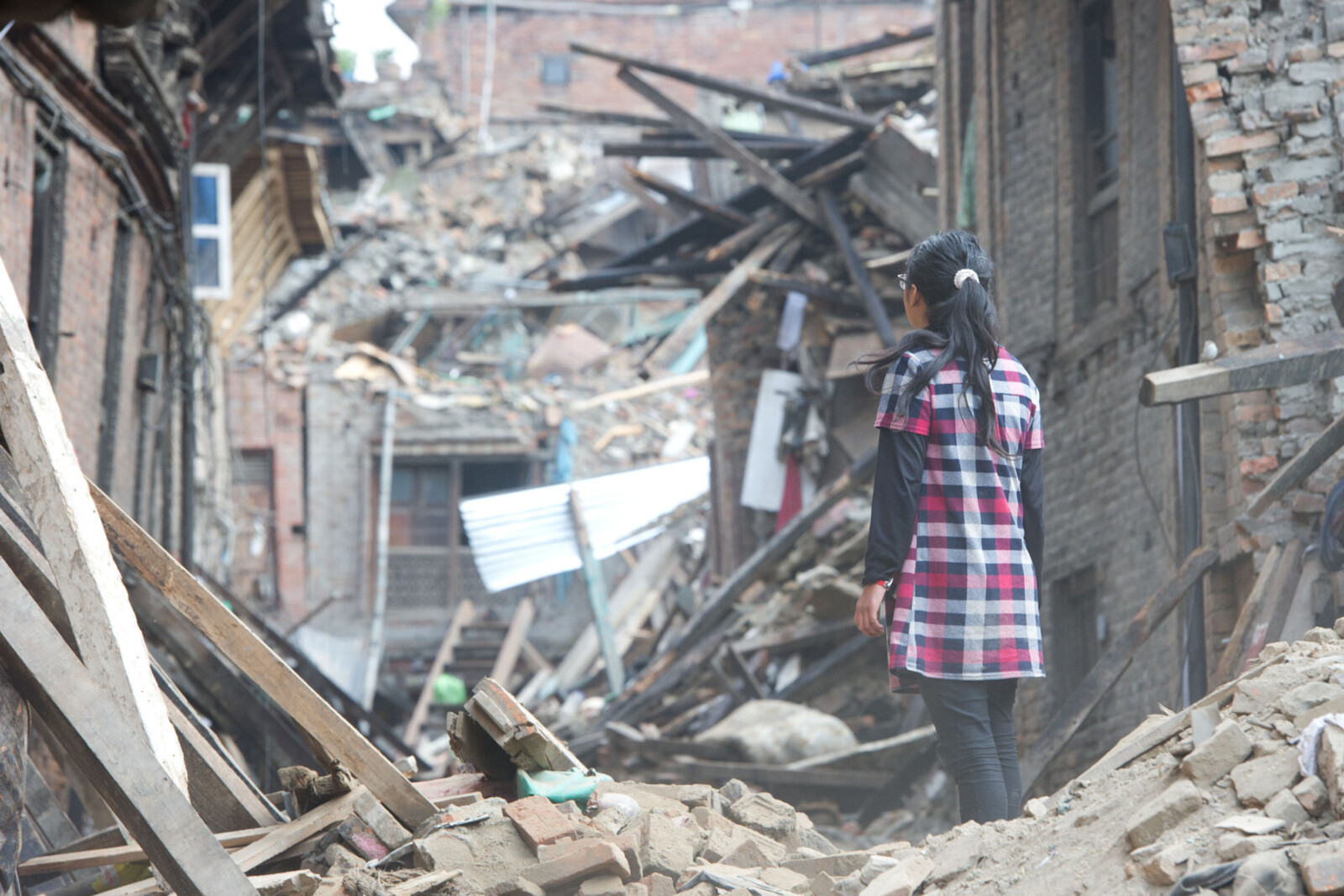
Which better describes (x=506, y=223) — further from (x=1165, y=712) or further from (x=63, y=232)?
(x=1165, y=712)

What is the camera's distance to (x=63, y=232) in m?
9.01

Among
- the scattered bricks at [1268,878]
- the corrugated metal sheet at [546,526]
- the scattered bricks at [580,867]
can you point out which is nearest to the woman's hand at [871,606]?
the scattered bricks at [580,867]

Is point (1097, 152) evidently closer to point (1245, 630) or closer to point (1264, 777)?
point (1245, 630)

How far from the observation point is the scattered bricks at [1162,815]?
2.88m

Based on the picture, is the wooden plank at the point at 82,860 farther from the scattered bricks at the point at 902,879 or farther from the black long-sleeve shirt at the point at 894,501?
the black long-sleeve shirt at the point at 894,501

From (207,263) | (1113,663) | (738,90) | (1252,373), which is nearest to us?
(1252,373)

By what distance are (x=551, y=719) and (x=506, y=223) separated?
1897 cm

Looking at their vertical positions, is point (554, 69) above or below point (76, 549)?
above

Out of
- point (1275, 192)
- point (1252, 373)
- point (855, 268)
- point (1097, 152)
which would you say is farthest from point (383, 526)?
point (1252, 373)

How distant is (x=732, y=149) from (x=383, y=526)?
11.8m

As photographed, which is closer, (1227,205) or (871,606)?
(871,606)

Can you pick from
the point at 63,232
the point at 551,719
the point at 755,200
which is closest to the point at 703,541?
the point at 551,719

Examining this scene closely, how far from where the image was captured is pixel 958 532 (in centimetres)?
396

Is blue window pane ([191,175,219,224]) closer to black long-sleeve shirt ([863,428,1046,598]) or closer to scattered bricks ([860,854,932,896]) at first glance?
black long-sleeve shirt ([863,428,1046,598])
